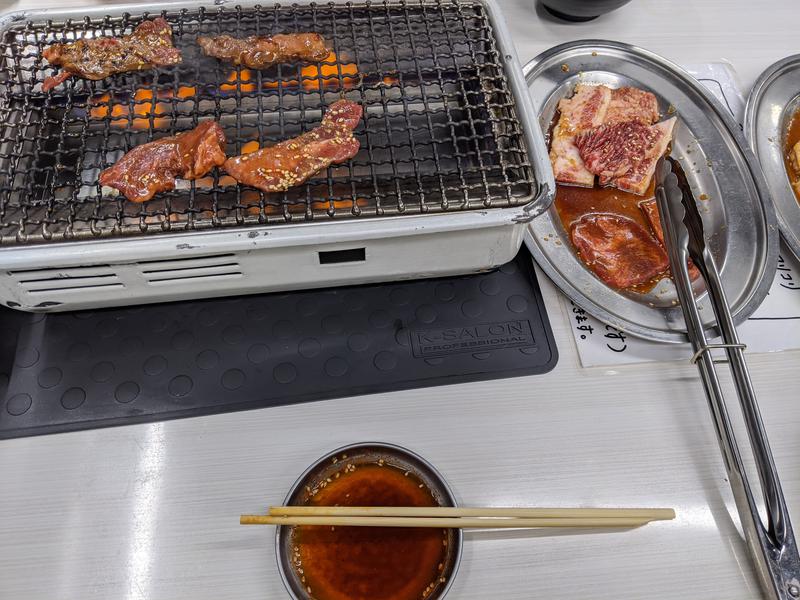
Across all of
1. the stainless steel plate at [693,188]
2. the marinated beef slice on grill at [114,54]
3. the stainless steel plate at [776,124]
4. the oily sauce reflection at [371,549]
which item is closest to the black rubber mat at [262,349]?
the stainless steel plate at [693,188]

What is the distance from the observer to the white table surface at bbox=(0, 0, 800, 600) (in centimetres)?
139

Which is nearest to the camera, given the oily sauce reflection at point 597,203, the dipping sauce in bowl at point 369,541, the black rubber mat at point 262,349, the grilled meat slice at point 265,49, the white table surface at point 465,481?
the dipping sauce in bowl at point 369,541

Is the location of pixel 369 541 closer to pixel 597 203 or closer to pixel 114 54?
pixel 597 203

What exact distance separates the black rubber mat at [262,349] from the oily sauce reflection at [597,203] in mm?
339

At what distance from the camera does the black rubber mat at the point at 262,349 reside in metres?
1.59

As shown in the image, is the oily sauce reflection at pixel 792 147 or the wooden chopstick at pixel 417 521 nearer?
the wooden chopstick at pixel 417 521

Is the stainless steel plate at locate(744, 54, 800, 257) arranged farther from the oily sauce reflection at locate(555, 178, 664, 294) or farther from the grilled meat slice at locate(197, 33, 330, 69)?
the grilled meat slice at locate(197, 33, 330, 69)

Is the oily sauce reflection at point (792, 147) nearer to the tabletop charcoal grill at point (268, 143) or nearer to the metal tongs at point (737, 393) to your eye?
the metal tongs at point (737, 393)

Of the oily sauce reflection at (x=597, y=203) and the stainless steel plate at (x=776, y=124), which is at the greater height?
the stainless steel plate at (x=776, y=124)

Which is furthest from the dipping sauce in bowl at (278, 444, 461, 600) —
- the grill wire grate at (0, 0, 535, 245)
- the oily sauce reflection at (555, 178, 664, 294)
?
the oily sauce reflection at (555, 178, 664, 294)

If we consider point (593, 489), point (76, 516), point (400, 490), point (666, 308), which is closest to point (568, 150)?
point (666, 308)

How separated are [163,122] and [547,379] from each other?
5.05 ft

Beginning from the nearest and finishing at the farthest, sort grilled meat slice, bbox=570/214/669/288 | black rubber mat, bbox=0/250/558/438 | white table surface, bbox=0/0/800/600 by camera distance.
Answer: white table surface, bbox=0/0/800/600 → black rubber mat, bbox=0/250/558/438 → grilled meat slice, bbox=570/214/669/288

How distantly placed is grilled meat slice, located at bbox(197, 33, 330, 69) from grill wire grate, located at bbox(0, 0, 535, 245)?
0.12 feet
